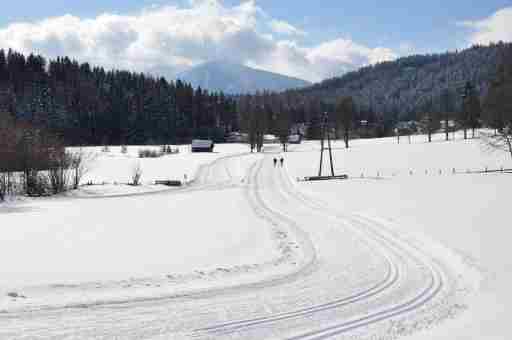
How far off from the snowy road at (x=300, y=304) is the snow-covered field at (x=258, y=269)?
0.14 ft

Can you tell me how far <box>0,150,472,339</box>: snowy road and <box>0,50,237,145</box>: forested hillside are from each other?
10283 cm

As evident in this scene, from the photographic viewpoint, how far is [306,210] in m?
25.7

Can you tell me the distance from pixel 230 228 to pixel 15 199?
1954 cm

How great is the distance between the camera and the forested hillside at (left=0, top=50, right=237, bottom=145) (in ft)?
370

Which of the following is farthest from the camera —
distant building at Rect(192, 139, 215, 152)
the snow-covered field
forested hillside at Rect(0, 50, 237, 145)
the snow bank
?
forested hillside at Rect(0, 50, 237, 145)

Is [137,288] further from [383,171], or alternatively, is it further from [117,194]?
[383,171]

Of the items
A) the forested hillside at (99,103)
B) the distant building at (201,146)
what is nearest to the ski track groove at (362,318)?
the distant building at (201,146)

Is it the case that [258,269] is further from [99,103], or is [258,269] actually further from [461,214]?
[99,103]

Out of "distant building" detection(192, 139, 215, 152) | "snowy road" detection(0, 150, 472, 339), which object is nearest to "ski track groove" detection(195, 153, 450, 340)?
"snowy road" detection(0, 150, 472, 339)

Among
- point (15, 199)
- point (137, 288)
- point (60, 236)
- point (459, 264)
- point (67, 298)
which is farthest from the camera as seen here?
point (15, 199)

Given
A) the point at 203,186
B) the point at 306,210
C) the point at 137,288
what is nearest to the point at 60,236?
the point at 137,288

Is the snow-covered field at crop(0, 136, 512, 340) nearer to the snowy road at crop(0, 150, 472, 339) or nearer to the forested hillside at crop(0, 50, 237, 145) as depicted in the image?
the snowy road at crop(0, 150, 472, 339)

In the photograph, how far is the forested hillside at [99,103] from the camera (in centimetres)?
11281

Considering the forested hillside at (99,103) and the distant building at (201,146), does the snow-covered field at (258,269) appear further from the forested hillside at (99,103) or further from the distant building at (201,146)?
the forested hillside at (99,103)
